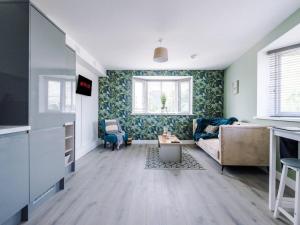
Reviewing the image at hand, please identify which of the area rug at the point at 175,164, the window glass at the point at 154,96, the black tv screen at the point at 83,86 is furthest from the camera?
the window glass at the point at 154,96

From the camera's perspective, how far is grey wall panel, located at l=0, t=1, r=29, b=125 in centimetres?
173

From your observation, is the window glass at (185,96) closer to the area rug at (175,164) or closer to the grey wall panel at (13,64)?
the area rug at (175,164)

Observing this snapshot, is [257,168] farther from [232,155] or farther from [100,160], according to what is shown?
[100,160]

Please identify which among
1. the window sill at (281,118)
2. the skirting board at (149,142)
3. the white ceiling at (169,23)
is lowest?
the skirting board at (149,142)

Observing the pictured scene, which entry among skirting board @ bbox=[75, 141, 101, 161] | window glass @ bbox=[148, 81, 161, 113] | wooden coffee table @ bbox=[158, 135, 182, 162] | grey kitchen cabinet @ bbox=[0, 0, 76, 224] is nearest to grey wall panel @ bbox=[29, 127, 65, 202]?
grey kitchen cabinet @ bbox=[0, 0, 76, 224]

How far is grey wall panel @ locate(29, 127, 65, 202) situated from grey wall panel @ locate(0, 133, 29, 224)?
93 millimetres

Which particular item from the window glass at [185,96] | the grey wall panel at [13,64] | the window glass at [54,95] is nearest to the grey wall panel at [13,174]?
the grey wall panel at [13,64]

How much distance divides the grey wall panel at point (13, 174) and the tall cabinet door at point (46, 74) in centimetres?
26

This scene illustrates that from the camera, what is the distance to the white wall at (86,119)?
13.8 feet

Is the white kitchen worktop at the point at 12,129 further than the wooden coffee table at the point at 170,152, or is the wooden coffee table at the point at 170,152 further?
the wooden coffee table at the point at 170,152

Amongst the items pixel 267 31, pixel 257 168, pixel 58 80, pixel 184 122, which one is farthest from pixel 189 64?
pixel 58 80

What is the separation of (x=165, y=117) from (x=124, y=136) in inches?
57.6

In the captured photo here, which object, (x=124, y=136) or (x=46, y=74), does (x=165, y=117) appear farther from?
(x=46, y=74)

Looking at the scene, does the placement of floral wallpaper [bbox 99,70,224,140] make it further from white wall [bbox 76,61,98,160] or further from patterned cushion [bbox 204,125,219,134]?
patterned cushion [bbox 204,125,219,134]
